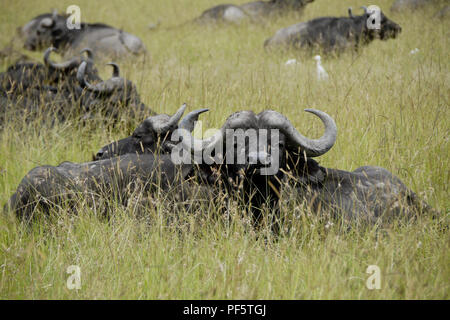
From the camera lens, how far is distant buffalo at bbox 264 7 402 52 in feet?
33.1

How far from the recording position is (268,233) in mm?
3002

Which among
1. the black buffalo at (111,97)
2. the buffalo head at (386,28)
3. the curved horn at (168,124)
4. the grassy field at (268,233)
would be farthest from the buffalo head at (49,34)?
the curved horn at (168,124)

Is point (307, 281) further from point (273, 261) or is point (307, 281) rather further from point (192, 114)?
point (192, 114)

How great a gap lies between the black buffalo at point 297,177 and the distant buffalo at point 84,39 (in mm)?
8646

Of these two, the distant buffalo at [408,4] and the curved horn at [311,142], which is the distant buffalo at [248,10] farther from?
the curved horn at [311,142]

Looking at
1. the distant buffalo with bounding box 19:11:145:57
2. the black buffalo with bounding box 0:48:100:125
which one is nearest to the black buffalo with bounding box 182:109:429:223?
the black buffalo with bounding box 0:48:100:125

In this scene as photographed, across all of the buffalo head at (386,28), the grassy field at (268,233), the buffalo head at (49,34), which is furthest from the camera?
the buffalo head at (49,34)

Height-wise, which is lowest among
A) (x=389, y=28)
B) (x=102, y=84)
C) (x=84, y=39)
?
(x=102, y=84)

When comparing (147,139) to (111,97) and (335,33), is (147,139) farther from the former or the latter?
(335,33)

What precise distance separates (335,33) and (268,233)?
29.3ft

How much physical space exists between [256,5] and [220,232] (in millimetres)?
14530

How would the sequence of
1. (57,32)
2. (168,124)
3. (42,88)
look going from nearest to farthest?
(168,124) → (42,88) → (57,32)

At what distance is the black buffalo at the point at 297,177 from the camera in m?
3.40

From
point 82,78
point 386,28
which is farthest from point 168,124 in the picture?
point 386,28
